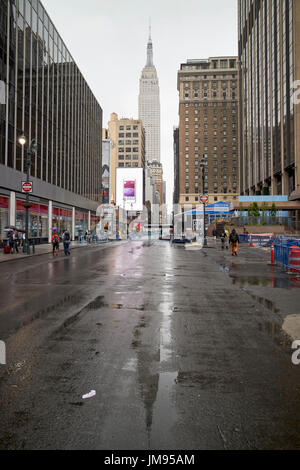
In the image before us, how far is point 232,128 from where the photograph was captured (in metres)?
129

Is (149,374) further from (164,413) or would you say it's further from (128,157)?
(128,157)

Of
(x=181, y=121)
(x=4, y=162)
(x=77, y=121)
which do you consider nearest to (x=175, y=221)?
(x=77, y=121)

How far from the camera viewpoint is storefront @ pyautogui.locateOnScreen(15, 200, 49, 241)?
108ft

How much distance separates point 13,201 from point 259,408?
104 ft

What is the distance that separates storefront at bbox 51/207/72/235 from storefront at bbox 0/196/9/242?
10.7 meters

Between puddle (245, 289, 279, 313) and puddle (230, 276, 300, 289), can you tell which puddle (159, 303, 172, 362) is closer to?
puddle (245, 289, 279, 313)

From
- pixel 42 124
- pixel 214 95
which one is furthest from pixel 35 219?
pixel 214 95

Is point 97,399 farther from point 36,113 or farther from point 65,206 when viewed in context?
point 65,206

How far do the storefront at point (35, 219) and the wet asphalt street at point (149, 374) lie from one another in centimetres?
2615

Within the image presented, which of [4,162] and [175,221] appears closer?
[4,162]

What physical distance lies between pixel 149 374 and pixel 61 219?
43.7m

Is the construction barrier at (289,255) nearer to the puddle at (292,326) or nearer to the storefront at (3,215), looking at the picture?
the puddle at (292,326)

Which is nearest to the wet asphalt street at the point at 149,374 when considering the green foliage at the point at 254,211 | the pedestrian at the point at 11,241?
the pedestrian at the point at 11,241

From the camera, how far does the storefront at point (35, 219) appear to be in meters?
32.9
